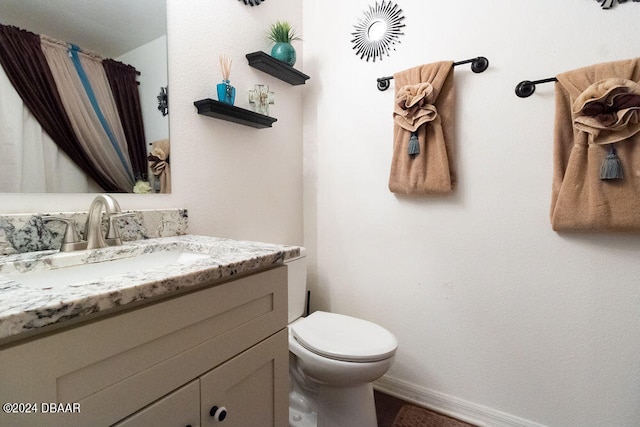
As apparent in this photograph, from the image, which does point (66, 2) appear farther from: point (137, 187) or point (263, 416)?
point (263, 416)

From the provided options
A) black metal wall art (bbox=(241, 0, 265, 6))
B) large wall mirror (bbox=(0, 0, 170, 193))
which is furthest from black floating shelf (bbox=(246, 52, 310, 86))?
large wall mirror (bbox=(0, 0, 170, 193))

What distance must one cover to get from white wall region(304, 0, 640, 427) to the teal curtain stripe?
1024mm

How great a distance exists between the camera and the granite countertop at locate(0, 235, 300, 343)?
0.39 m

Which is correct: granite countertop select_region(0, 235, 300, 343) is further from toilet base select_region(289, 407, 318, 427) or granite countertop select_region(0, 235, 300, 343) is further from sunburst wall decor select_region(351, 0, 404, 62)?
sunburst wall decor select_region(351, 0, 404, 62)

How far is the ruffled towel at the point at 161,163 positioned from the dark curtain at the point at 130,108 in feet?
0.09

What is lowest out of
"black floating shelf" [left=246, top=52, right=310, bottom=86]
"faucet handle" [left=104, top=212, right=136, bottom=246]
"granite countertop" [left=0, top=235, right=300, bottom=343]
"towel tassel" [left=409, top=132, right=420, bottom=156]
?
"granite countertop" [left=0, top=235, right=300, bottom=343]

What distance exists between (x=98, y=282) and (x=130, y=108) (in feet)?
2.47

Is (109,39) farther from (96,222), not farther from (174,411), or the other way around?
(174,411)

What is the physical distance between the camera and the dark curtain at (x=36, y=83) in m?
0.76

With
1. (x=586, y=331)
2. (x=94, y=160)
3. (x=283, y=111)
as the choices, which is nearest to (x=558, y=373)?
Answer: (x=586, y=331)

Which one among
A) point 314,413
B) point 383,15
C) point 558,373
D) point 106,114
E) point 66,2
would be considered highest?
point 383,15

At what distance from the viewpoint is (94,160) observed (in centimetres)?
91

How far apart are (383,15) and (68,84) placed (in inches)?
54.7

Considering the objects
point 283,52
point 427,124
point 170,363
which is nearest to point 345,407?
point 170,363
